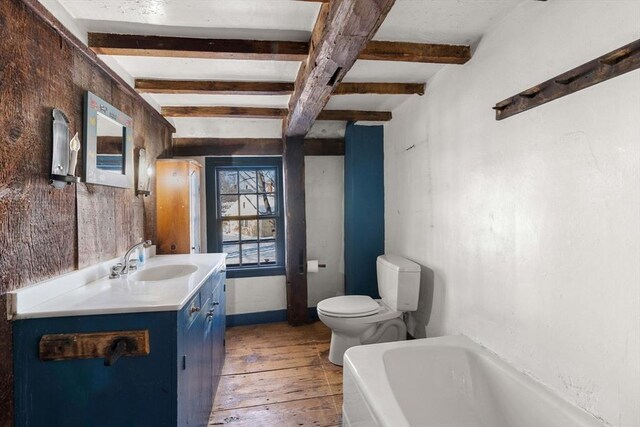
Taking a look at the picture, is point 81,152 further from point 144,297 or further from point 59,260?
point 144,297

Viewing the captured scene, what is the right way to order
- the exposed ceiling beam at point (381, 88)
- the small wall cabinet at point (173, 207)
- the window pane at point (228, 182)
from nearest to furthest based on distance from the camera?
the exposed ceiling beam at point (381, 88)
the small wall cabinet at point (173, 207)
the window pane at point (228, 182)

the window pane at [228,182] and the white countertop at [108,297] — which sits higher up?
the window pane at [228,182]

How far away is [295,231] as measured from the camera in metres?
3.24

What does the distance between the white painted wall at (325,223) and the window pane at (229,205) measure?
767 mm

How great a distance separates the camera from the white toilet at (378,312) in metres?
2.37

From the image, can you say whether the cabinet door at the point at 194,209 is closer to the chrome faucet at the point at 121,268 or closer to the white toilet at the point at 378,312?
the chrome faucet at the point at 121,268

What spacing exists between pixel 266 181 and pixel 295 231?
0.69 meters

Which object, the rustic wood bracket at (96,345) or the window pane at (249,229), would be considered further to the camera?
the window pane at (249,229)

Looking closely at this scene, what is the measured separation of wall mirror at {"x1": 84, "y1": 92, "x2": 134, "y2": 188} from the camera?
1670mm

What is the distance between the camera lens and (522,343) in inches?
59.3

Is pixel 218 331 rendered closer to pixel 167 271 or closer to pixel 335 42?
pixel 167 271

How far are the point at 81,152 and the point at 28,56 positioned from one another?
49cm

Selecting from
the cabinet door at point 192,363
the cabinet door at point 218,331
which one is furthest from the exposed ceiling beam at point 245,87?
the cabinet door at point 192,363

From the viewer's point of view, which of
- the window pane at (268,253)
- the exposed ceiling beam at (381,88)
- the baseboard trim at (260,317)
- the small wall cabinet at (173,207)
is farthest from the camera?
the window pane at (268,253)
